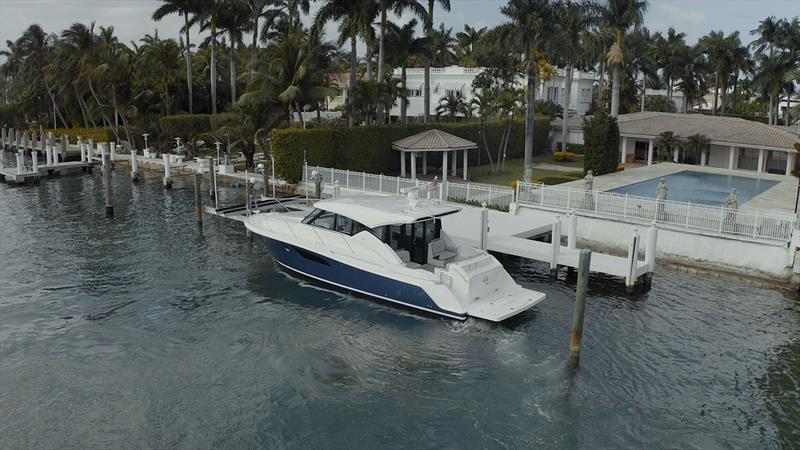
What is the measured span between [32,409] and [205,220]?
700 inches

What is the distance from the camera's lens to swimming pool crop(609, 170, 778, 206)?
33.0 m

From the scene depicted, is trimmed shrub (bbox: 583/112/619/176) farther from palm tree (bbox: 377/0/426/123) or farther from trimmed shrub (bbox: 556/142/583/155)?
trimmed shrub (bbox: 556/142/583/155)

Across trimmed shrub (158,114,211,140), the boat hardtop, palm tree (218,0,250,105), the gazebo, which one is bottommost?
the boat hardtop

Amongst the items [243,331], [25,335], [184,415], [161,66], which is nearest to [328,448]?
[184,415]

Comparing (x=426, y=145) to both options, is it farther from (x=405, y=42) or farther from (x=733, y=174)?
(x=733, y=174)

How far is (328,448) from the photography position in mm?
12945

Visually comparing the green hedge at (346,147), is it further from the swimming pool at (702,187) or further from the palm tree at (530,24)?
the swimming pool at (702,187)

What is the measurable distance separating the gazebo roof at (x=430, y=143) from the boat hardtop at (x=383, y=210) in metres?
16.2

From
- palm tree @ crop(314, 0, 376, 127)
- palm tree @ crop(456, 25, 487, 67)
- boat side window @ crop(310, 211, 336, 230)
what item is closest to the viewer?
boat side window @ crop(310, 211, 336, 230)

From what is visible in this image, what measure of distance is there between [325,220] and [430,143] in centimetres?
1799

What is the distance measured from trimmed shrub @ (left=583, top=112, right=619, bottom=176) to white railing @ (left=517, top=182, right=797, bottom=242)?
13.8 m

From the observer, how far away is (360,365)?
16.3 m

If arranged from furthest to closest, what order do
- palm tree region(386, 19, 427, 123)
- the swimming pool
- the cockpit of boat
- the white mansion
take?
the white mansion < palm tree region(386, 19, 427, 123) < the swimming pool < the cockpit of boat

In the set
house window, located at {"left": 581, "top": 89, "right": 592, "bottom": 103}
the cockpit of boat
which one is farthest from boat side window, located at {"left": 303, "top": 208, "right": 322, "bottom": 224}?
house window, located at {"left": 581, "top": 89, "right": 592, "bottom": 103}
